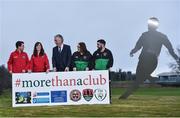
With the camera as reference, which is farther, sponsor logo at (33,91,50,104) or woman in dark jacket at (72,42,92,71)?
woman in dark jacket at (72,42,92,71)

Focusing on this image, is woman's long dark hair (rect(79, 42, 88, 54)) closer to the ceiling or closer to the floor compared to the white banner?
closer to the ceiling

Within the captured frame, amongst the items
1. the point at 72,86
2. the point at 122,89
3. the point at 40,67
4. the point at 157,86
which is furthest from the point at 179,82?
the point at 40,67

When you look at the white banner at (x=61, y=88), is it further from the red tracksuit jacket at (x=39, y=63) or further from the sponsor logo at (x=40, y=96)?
the red tracksuit jacket at (x=39, y=63)

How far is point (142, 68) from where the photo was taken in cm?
1293

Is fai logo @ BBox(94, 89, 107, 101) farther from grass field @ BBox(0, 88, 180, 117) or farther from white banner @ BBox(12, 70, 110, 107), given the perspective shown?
grass field @ BBox(0, 88, 180, 117)

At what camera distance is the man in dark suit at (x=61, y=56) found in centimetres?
1291

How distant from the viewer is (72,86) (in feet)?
41.7

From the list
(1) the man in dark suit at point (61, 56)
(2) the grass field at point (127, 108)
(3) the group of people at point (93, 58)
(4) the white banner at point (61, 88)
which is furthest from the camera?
(1) the man in dark suit at point (61, 56)

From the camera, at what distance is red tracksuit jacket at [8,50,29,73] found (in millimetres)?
12945

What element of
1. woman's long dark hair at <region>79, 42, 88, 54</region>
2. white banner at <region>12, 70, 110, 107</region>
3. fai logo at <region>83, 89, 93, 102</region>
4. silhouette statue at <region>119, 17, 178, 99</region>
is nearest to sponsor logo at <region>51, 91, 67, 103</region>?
white banner at <region>12, 70, 110, 107</region>

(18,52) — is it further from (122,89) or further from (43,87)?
(122,89)

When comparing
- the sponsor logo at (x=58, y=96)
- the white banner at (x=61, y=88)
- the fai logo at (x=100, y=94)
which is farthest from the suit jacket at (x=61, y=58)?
the fai logo at (x=100, y=94)

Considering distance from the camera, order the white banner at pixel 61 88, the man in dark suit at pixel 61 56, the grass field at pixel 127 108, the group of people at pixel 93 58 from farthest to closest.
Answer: the man in dark suit at pixel 61 56 < the group of people at pixel 93 58 < the white banner at pixel 61 88 < the grass field at pixel 127 108

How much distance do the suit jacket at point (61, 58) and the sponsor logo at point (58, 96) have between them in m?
0.64
